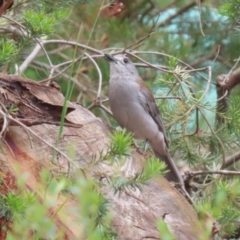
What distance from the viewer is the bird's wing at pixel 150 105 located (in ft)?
11.5

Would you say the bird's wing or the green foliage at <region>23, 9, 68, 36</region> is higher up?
the green foliage at <region>23, 9, 68, 36</region>

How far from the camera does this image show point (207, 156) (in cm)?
341

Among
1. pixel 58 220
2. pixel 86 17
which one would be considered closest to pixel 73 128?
pixel 58 220

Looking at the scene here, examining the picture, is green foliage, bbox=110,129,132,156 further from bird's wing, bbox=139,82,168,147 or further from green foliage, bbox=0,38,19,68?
bird's wing, bbox=139,82,168,147

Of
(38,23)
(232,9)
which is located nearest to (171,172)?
(232,9)

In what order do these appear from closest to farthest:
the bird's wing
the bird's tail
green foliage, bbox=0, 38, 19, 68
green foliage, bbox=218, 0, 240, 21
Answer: green foliage, bbox=0, 38, 19, 68 → green foliage, bbox=218, 0, 240, 21 → the bird's tail → the bird's wing

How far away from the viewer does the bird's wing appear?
3494mm

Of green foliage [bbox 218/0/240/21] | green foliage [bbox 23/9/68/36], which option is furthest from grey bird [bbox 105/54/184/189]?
green foliage [bbox 23/9/68/36]

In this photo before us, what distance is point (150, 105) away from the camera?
11.6 feet

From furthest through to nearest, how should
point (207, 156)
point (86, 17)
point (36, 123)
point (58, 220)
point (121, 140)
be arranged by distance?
point (86, 17) < point (207, 156) < point (36, 123) < point (58, 220) < point (121, 140)

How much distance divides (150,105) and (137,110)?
11 centimetres

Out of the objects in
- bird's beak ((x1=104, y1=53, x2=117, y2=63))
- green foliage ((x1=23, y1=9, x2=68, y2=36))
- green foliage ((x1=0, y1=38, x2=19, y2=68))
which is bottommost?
bird's beak ((x1=104, y1=53, x2=117, y2=63))

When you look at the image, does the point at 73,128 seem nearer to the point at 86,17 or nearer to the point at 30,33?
the point at 30,33

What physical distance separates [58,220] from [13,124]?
0.37 m
